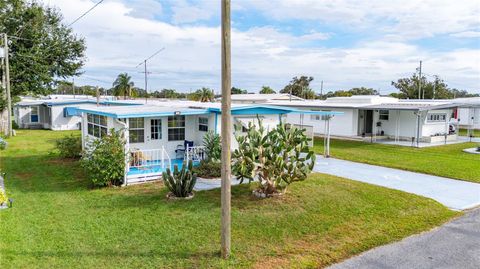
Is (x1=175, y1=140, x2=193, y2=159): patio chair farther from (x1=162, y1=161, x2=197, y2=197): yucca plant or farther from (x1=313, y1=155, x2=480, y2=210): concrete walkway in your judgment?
(x1=313, y1=155, x2=480, y2=210): concrete walkway

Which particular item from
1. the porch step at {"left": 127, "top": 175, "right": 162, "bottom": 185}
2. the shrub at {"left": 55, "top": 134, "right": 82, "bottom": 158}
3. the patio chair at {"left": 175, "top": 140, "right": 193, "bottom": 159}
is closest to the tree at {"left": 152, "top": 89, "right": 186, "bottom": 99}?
the shrub at {"left": 55, "top": 134, "right": 82, "bottom": 158}

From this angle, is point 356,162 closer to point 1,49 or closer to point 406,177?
point 406,177

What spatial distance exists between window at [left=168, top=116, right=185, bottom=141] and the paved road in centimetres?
959

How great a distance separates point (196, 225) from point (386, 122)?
21286mm

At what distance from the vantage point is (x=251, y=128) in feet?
30.8

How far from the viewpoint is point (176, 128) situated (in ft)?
48.3

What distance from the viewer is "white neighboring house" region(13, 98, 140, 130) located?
3122 cm

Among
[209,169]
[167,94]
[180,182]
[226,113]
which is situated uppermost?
[167,94]

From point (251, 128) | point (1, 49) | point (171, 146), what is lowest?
point (171, 146)

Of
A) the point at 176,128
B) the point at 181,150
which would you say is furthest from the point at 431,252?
the point at 176,128

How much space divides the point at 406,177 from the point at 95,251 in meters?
10.5

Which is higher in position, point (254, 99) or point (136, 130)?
point (254, 99)

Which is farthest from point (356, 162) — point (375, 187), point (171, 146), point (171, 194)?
point (171, 194)

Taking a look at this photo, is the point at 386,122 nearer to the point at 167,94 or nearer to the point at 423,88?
the point at 423,88
